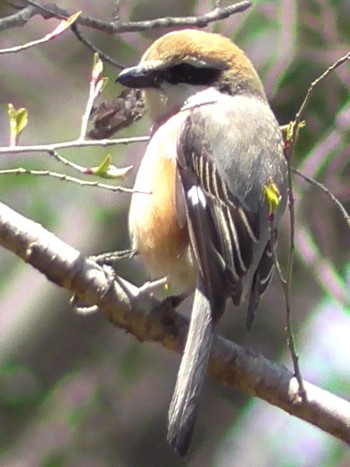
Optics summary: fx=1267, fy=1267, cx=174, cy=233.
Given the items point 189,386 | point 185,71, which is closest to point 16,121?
point 189,386

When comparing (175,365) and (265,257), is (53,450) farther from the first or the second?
(265,257)

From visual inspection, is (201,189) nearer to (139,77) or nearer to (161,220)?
(161,220)

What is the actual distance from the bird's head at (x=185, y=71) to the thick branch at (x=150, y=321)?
36.4 inches

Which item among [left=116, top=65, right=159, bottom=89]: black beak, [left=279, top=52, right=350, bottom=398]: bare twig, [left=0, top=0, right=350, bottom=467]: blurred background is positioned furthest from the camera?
[left=0, top=0, right=350, bottom=467]: blurred background

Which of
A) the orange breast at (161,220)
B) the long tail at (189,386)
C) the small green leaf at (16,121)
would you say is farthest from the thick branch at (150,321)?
the orange breast at (161,220)

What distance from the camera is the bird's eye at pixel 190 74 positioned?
13.4ft

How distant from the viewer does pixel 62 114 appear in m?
5.84

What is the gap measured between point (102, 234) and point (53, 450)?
0.96 m

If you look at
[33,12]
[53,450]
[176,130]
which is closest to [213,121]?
[176,130]

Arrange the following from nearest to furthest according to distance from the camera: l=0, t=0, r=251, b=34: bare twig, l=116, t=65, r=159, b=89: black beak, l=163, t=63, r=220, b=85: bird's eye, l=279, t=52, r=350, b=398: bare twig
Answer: l=279, t=52, r=350, b=398: bare twig, l=0, t=0, r=251, b=34: bare twig, l=116, t=65, r=159, b=89: black beak, l=163, t=63, r=220, b=85: bird's eye

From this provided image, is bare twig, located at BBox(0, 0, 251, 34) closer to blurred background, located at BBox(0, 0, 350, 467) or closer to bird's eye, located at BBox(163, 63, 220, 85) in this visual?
bird's eye, located at BBox(163, 63, 220, 85)

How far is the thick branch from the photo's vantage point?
124 inches

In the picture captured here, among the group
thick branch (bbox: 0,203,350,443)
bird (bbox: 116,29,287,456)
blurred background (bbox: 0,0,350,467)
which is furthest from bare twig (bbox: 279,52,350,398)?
blurred background (bbox: 0,0,350,467)

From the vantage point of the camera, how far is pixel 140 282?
16.6 feet
